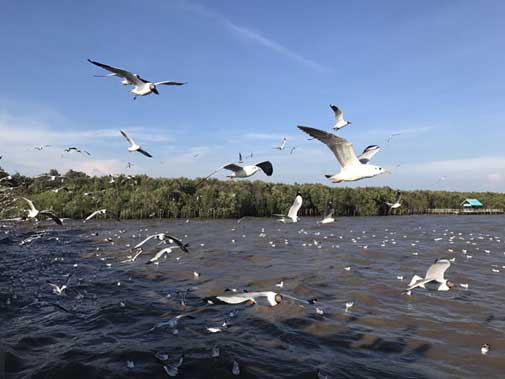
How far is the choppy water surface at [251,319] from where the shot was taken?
646 centimetres

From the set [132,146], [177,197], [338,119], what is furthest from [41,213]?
[177,197]

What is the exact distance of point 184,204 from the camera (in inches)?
1620

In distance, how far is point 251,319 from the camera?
29.0ft

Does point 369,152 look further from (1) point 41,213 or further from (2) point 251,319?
(1) point 41,213

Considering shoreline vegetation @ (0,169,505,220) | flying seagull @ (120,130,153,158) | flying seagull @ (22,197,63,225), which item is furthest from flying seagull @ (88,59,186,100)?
shoreline vegetation @ (0,169,505,220)

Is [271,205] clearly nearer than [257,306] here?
No

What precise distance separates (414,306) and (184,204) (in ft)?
108

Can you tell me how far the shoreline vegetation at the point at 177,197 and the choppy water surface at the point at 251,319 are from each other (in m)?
22.3

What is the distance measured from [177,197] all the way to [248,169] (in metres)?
33.6

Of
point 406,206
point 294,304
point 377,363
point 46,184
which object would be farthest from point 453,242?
point 46,184

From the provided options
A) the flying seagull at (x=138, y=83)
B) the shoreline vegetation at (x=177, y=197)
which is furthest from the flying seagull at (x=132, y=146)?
the shoreline vegetation at (x=177, y=197)

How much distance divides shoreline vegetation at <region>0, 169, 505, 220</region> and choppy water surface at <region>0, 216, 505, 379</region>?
876 inches

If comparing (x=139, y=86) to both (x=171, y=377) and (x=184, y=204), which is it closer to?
(x=171, y=377)

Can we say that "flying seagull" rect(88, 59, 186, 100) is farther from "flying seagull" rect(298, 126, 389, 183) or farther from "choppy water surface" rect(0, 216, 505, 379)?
"choppy water surface" rect(0, 216, 505, 379)
